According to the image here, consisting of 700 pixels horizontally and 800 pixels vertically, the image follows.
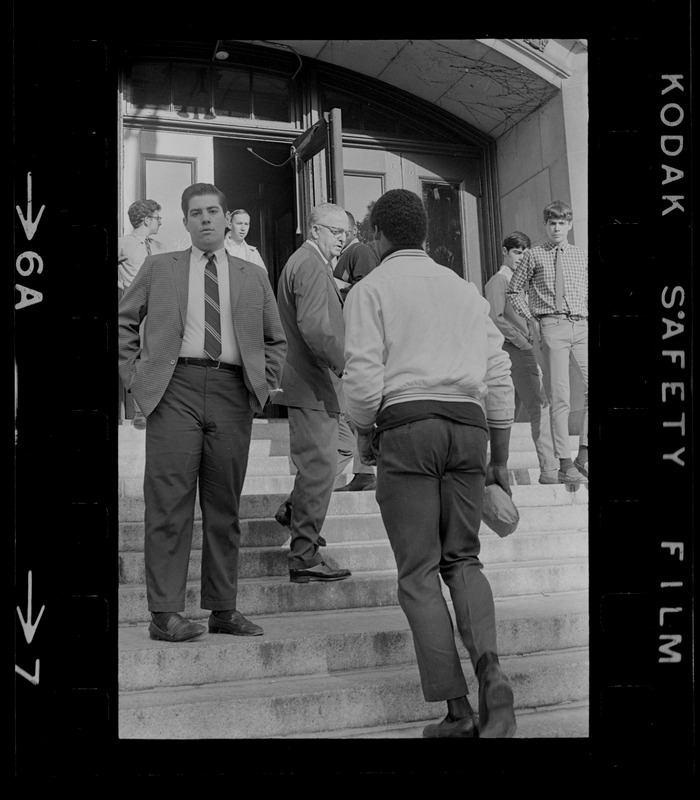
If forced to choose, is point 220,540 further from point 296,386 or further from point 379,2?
point 379,2

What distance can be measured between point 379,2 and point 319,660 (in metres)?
2.52

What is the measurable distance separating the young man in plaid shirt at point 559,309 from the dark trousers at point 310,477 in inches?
37.6

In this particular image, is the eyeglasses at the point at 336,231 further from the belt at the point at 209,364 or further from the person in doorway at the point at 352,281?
the belt at the point at 209,364

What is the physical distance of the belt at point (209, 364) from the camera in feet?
13.5

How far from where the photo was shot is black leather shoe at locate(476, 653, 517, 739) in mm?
3613

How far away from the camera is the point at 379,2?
13.1 ft

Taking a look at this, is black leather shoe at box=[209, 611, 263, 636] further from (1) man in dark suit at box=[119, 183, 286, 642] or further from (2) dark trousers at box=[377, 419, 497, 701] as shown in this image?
(2) dark trousers at box=[377, 419, 497, 701]

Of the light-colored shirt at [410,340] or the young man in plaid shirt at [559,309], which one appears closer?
the light-colored shirt at [410,340]

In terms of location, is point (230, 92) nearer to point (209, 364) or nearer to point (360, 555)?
point (209, 364)

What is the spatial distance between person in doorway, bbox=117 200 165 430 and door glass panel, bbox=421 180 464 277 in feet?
3.46

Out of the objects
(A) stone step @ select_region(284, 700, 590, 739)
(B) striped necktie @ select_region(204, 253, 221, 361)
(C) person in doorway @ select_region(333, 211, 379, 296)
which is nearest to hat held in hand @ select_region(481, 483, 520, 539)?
(A) stone step @ select_region(284, 700, 590, 739)

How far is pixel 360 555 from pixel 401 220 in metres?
1.44
